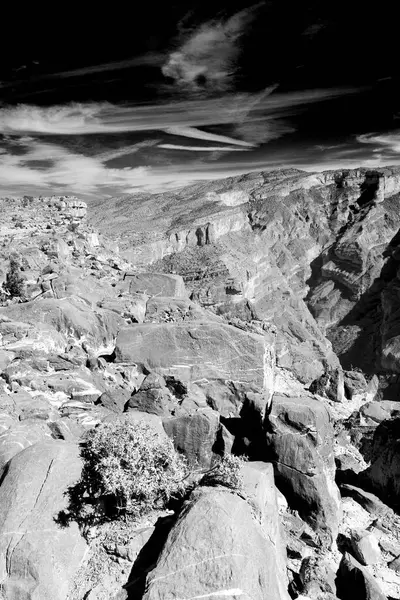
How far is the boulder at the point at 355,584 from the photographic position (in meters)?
13.3

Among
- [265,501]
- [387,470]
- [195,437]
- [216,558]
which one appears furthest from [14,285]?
[216,558]

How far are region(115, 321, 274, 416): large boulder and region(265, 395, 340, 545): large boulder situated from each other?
355 inches

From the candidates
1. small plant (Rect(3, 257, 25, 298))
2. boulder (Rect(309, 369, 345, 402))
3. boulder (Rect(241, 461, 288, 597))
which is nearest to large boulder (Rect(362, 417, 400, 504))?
boulder (Rect(241, 461, 288, 597))

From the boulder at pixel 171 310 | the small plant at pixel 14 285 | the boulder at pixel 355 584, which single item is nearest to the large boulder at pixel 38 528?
the boulder at pixel 355 584

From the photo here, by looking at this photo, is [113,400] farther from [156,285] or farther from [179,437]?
[156,285]

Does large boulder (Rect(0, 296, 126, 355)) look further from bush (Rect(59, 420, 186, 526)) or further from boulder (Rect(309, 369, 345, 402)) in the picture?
boulder (Rect(309, 369, 345, 402))

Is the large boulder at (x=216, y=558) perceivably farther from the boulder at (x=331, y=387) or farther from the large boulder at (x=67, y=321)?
the boulder at (x=331, y=387)

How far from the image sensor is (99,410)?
826 inches

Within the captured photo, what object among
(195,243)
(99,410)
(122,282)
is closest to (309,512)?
(99,410)

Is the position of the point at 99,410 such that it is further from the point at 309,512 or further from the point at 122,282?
the point at 122,282

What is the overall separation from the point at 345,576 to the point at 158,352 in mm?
16623

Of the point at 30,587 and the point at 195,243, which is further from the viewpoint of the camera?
the point at 195,243

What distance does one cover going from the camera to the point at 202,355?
2848cm

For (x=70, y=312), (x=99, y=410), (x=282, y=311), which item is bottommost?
(x=282, y=311)
